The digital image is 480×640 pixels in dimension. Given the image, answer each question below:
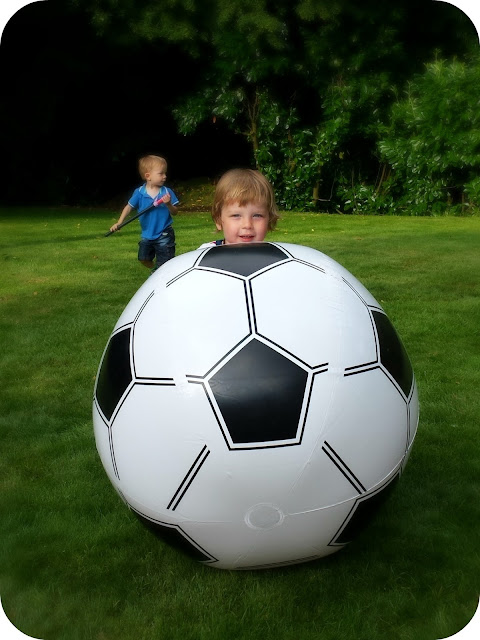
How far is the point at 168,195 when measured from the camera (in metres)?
7.42

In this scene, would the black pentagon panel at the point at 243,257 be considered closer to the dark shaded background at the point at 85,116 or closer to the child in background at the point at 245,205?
the child in background at the point at 245,205

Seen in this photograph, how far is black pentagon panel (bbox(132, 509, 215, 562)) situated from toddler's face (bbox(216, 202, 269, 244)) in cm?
151

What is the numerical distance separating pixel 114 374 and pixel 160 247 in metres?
5.33

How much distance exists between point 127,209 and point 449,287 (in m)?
3.91

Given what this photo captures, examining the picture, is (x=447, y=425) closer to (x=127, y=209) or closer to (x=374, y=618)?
(x=374, y=618)

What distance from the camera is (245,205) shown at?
131 inches

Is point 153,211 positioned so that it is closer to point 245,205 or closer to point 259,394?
point 245,205

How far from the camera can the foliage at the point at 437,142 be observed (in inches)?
453

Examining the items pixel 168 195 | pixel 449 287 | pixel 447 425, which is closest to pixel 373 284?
pixel 449 287

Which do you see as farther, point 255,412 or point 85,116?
point 85,116

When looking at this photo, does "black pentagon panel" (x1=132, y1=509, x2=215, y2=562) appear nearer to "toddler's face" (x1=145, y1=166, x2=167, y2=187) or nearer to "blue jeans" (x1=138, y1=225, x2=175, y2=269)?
"blue jeans" (x1=138, y1=225, x2=175, y2=269)

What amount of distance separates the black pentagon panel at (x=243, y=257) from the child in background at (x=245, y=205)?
74 cm

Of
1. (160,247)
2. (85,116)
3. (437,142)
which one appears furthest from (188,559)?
(85,116)

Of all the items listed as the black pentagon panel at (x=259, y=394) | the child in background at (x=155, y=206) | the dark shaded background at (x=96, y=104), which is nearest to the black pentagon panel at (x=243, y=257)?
the black pentagon panel at (x=259, y=394)
